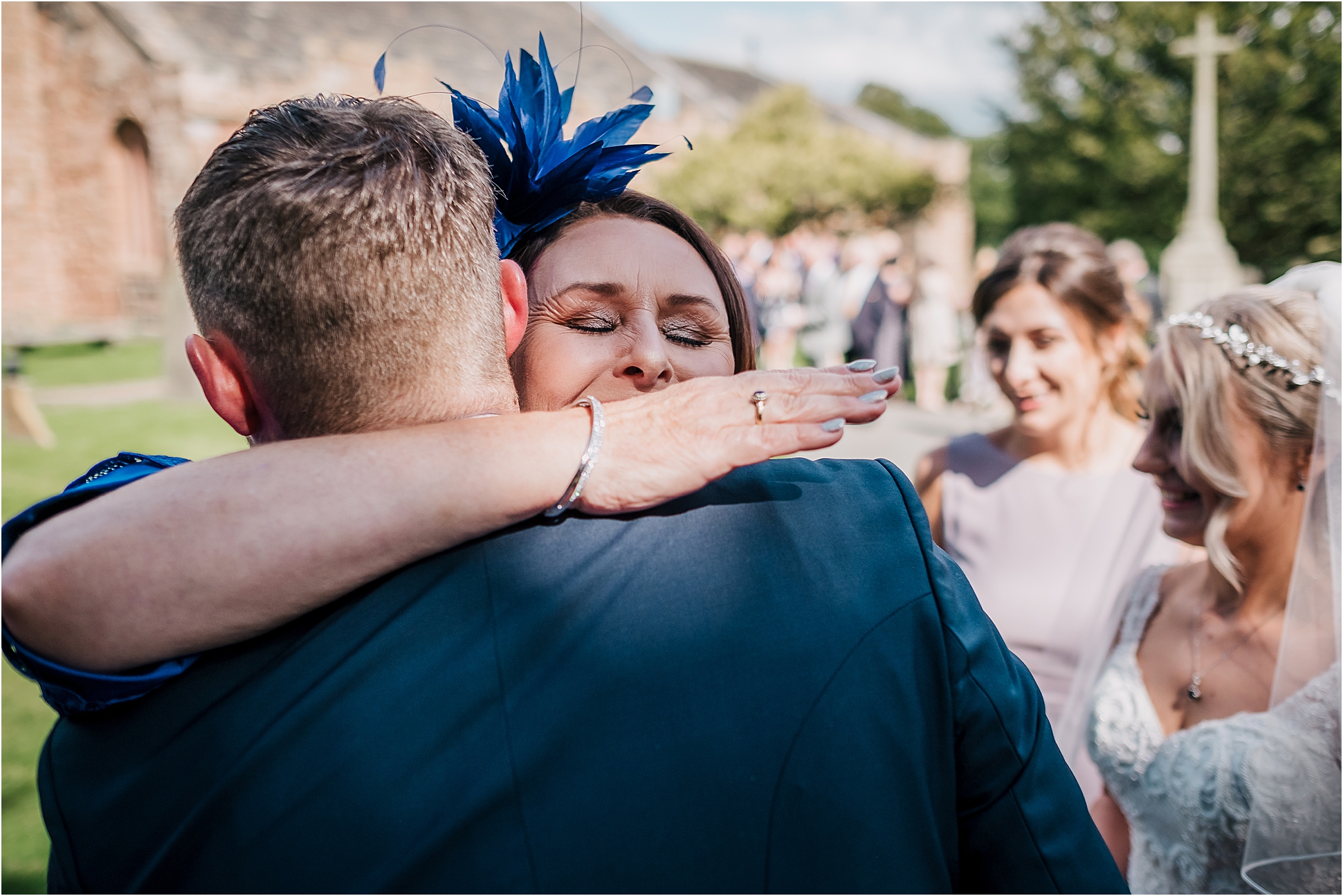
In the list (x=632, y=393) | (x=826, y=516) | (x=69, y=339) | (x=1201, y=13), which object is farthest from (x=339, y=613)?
(x=1201, y=13)

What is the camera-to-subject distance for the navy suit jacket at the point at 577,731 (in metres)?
1.12

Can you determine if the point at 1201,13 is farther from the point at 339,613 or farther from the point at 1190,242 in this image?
the point at 339,613

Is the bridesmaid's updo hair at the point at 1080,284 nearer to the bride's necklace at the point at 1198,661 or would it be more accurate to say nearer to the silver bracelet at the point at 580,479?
the bride's necklace at the point at 1198,661

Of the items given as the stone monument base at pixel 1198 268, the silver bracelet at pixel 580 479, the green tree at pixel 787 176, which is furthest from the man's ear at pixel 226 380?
the green tree at pixel 787 176

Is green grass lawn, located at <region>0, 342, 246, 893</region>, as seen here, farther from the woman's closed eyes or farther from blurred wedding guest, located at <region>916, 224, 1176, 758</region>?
blurred wedding guest, located at <region>916, 224, 1176, 758</region>

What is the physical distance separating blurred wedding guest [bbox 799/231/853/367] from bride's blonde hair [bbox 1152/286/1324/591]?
10.9m

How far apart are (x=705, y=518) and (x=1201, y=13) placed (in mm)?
32836

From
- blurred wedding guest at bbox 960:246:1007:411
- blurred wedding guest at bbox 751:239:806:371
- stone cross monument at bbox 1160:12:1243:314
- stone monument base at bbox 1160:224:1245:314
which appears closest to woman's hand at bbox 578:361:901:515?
blurred wedding guest at bbox 960:246:1007:411

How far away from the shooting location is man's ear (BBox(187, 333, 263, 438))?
130 cm

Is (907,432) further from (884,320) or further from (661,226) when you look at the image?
(661,226)

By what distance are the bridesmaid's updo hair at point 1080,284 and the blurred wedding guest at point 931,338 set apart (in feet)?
30.7

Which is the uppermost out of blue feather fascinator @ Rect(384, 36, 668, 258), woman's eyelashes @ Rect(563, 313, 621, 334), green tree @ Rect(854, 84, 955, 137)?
green tree @ Rect(854, 84, 955, 137)

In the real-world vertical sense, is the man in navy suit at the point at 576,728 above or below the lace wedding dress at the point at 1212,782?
above

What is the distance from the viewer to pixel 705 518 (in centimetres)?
127
